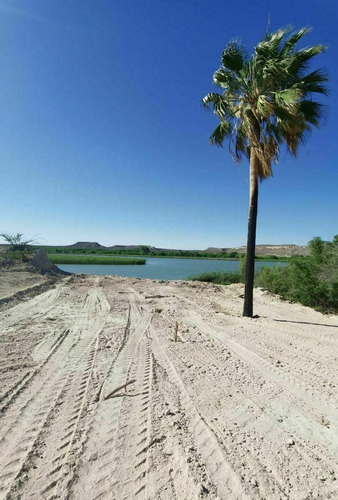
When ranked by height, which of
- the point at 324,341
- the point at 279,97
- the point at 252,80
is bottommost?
the point at 324,341

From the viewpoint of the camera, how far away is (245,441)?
109 inches

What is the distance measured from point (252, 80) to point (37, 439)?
9.97m

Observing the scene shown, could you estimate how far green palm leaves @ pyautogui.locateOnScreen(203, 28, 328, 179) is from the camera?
7.75 meters

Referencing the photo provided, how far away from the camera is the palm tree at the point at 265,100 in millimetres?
7773

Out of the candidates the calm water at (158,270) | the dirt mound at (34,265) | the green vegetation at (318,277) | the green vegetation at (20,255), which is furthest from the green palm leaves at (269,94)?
the green vegetation at (20,255)

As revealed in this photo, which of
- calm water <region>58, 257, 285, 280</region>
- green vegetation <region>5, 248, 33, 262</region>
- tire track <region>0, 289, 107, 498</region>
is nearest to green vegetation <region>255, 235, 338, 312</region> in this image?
calm water <region>58, 257, 285, 280</region>

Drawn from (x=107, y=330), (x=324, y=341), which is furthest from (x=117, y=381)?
(x=324, y=341)

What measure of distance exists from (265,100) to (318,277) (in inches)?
284

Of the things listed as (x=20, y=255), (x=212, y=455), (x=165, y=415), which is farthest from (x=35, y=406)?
(x=20, y=255)

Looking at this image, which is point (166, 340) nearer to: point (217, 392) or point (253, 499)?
point (217, 392)

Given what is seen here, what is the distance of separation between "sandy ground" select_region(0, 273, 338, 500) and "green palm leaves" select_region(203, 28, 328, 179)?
5941mm

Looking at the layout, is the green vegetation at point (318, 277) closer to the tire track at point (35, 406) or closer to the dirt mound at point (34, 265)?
the tire track at point (35, 406)

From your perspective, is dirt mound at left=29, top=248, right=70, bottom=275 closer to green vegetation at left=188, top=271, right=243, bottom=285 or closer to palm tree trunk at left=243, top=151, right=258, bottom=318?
green vegetation at left=188, top=271, right=243, bottom=285

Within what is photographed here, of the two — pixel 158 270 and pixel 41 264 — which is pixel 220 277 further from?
pixel 41 264
